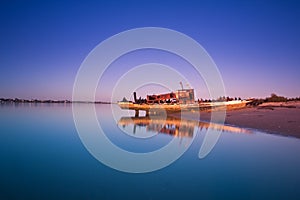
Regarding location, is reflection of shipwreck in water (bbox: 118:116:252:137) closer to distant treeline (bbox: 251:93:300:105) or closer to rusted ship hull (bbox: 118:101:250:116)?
rusted ship hull (bbox: 118:101:250:116)

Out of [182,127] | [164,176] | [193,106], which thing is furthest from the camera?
[193,106]

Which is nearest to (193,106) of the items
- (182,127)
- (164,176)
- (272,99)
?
(272,99)

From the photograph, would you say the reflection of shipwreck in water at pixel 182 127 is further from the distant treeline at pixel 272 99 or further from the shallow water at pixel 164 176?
the distant treeline at pixel 272 99

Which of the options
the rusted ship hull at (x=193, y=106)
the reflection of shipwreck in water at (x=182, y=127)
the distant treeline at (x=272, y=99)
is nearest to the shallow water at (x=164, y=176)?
the reflection of shipwreck in water at (x=182, y=127)

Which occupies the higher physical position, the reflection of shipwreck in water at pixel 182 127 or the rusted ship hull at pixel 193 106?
the rusted ship hull at pixel 193 106

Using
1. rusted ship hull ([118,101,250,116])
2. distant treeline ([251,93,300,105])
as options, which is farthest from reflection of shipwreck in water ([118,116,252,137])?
distant treeline ([251,93,300,105])

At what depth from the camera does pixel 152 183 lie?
606 centimetres

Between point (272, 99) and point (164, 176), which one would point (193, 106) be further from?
point (164, 176)

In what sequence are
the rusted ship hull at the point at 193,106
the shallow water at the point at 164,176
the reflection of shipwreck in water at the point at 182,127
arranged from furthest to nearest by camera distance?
the rusted ship hull at the point at 193,106, the reflection of shipwreck in water at the point at 182,127, the shallow water at the point at 164,176

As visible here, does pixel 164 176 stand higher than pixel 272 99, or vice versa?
pixel 272 99

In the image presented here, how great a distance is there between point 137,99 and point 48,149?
4420 cm

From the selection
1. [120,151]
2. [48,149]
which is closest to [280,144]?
[120,151]

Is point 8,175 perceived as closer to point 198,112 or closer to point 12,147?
point 12,147

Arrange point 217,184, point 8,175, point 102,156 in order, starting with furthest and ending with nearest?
1. point 102,156
2. point 8,175
3. point 217,184
